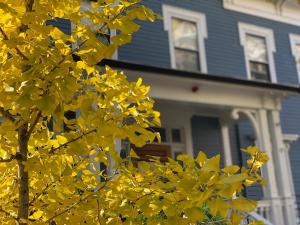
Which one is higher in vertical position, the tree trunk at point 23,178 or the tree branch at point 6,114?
the tree branch at point 6,114

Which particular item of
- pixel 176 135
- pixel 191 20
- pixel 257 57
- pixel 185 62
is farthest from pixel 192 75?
pixel 257 57

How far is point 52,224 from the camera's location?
2.78m

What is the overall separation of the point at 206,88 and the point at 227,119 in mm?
2398

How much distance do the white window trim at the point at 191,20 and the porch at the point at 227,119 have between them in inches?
67.7

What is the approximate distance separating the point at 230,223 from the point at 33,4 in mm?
1569

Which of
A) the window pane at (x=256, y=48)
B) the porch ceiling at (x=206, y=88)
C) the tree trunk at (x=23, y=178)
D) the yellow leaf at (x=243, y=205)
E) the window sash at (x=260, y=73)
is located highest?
the window pane at (x=256, y=48)

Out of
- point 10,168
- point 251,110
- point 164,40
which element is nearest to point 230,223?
point 10,168

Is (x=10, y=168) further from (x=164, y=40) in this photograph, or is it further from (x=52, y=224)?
(x=164, y=40)

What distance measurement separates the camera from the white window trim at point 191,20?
12.1 meters

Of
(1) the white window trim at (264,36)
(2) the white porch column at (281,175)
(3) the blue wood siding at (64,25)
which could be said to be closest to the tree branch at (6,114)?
(3) the blue wood siding at (64,25)

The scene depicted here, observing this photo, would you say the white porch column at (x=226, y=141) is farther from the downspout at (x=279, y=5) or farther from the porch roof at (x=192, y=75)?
the downspout at (x=279, y=5)

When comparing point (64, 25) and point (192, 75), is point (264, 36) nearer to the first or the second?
point (192, 75)

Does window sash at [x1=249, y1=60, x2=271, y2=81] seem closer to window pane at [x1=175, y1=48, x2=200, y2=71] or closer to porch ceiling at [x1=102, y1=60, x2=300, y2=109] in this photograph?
window pane at [x1=175, y1=48, x2=200, y2=71]

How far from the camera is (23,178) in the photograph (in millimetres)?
2389
